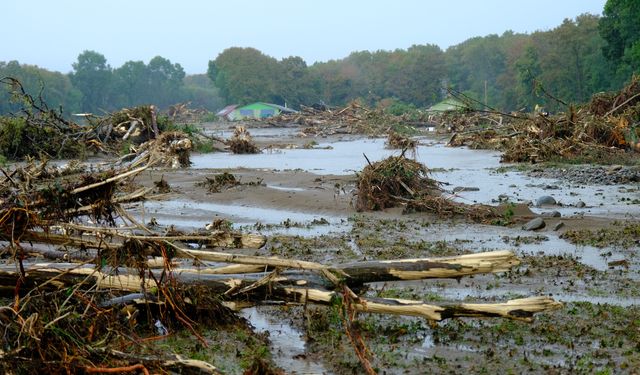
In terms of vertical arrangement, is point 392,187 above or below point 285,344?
above

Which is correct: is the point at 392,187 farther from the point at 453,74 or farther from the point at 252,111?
the point at 453,74

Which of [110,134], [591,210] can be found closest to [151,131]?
[110,134]

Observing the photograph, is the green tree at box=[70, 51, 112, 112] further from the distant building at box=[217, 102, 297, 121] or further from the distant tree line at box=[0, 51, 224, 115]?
the distant building at box=[217, 102, 297, 121]

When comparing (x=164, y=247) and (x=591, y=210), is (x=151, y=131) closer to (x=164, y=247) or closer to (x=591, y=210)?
(x=591, y=210)

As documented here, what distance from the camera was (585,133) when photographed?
2222 centimetres

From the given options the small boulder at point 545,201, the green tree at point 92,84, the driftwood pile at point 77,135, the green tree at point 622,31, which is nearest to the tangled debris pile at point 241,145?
the driftwood pile at point 77,135

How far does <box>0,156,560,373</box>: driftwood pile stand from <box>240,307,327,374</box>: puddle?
0.31 meters

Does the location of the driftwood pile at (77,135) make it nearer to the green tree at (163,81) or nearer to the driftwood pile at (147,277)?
the driftwood pile at (147,277)

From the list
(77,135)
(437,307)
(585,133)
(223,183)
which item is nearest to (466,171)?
(585,133)

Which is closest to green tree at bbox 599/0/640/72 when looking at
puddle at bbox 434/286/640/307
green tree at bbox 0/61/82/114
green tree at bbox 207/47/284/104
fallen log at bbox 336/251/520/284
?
puddle at bbox 434/286/640/307

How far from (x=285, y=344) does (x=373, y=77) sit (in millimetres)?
101080

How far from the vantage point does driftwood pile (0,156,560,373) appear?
233 inches

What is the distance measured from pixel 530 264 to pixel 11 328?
5.68m

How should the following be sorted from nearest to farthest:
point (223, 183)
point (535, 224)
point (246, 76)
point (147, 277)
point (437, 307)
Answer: point (437, 307) → point (147, 277) → point (535, 224) → point (223, 183) → point (246, 76)
